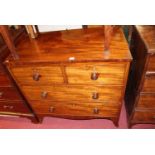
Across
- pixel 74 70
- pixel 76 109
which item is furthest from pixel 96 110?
pixel 74 70

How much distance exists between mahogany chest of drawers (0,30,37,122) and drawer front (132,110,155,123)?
1166mm

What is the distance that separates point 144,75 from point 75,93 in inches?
24.5

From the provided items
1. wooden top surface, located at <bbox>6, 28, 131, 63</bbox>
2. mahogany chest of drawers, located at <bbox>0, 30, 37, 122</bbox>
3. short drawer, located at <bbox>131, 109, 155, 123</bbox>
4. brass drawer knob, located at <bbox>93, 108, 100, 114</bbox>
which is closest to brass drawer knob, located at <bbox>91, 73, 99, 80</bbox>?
wooden top surface, located at <bbox>6, 28, 131, 63</bbox>

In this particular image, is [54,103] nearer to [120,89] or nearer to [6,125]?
[120,89]

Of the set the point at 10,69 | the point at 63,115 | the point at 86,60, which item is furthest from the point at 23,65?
the point at 63,115

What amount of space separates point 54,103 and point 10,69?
22.3 inches

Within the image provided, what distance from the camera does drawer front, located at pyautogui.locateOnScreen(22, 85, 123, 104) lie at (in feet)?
4.86

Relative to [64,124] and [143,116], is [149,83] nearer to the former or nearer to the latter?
[143,116]

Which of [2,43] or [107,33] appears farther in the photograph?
[2,43]

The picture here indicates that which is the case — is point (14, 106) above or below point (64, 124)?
above

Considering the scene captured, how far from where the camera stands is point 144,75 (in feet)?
4.20

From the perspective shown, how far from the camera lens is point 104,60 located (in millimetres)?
1207

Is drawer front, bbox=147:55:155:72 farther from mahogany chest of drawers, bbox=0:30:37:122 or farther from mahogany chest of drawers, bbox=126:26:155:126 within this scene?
mahogany chest of drawers, bbox=0:30:37:122
